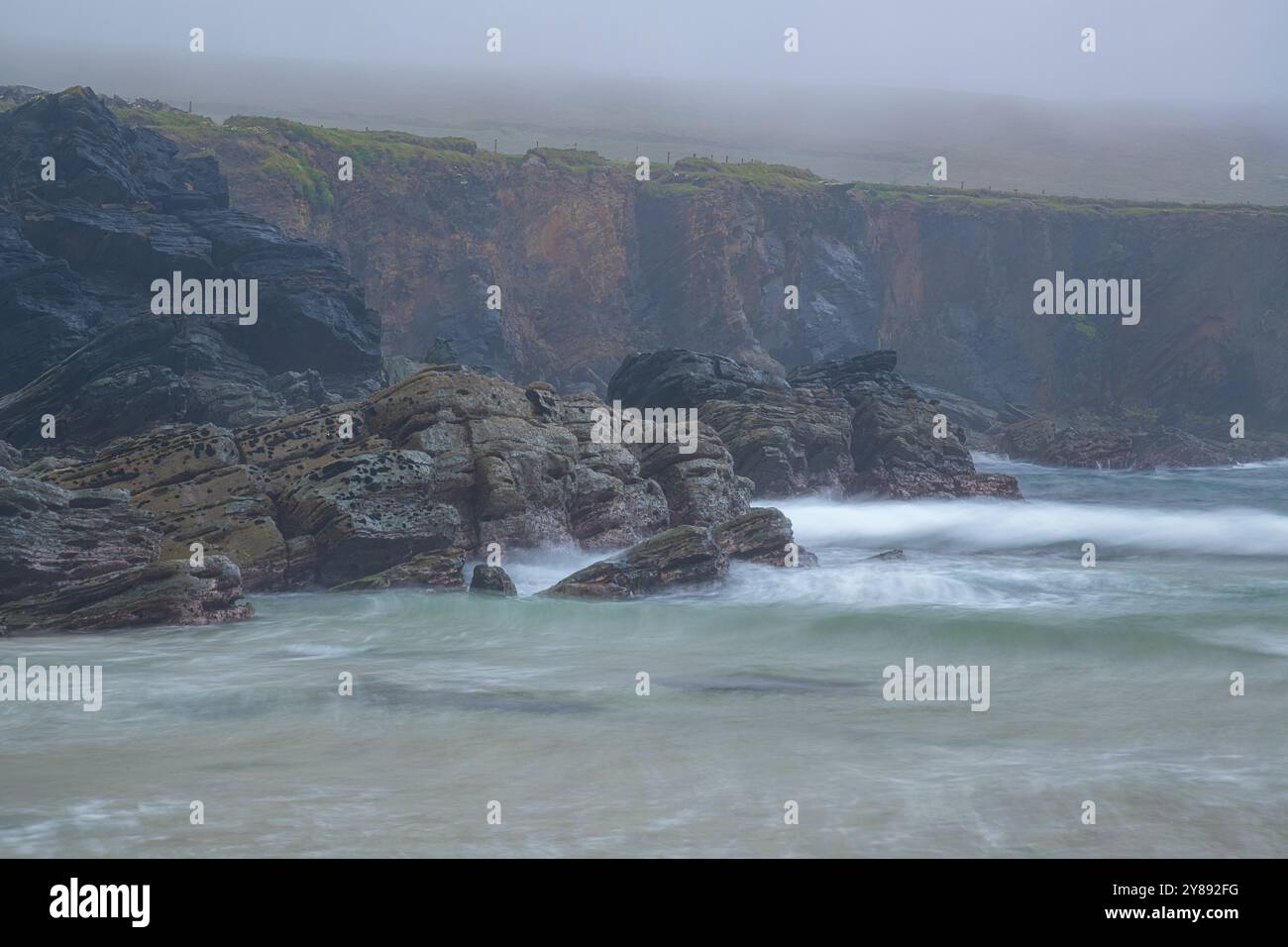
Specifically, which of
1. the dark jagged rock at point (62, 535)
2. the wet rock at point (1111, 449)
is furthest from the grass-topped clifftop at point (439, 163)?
the dark jagged rock at point (62, 535)

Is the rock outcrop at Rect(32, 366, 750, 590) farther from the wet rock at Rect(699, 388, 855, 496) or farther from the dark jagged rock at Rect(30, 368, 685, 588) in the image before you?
the wet rock at Rect(699, 388, 855, 496)

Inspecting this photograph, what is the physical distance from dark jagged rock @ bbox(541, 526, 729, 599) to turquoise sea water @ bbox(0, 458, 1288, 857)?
22.3 inches

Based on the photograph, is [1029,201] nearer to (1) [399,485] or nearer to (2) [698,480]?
(2) [698,480]

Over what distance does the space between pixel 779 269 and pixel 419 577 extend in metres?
83.9

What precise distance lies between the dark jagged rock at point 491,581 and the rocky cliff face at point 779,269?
207 ft

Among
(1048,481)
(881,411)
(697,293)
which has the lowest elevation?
(1048,481)

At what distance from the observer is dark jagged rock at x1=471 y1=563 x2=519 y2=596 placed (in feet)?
90.2

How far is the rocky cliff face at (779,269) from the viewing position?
93.8m

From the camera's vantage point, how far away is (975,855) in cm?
1116

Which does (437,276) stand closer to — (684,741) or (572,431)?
(572,431)

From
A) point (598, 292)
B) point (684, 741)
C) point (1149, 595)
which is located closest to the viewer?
point (684, 741)

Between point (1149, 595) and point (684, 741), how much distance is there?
1761 centimetres

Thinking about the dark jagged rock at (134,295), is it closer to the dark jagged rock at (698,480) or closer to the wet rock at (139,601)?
the dark jagged rock at (698,480)
